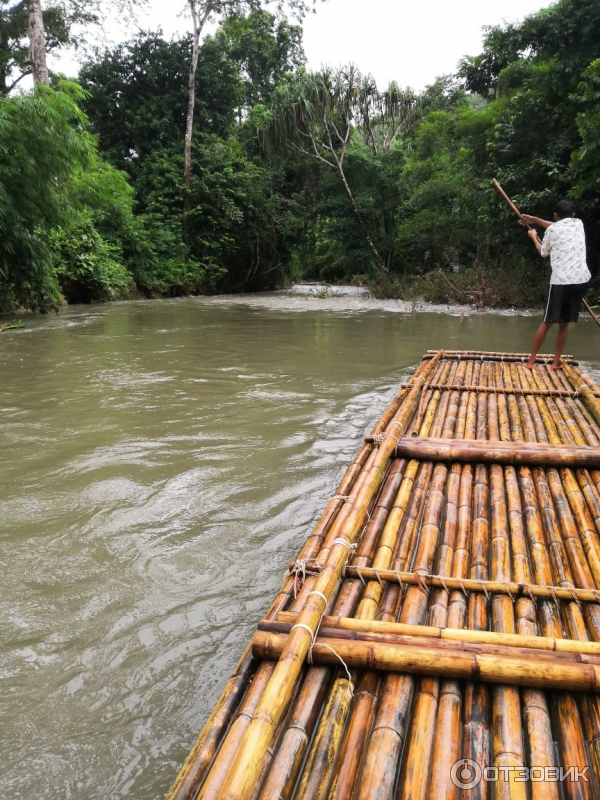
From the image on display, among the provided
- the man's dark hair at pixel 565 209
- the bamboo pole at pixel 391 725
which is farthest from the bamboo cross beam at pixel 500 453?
the man's dark hair at pixel 565 209

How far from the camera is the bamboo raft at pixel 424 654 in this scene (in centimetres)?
102

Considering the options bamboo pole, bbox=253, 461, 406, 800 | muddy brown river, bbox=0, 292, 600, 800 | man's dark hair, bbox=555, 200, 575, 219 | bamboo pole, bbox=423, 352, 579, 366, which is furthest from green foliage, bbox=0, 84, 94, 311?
bamboo pole, bbox=253, 461, 406, 800

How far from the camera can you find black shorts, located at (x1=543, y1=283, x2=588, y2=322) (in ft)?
14.0

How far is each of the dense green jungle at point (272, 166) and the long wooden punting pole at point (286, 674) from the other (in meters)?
8.07

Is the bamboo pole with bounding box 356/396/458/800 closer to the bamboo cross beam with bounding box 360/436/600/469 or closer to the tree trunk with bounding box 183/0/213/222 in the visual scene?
the bamboo cross beam with bounding box 360/436/600/469

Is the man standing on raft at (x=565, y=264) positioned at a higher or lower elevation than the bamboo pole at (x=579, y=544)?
higher

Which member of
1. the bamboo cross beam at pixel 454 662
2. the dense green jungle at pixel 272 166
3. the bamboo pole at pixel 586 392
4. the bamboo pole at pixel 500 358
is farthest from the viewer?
the dense green jungle at pixel 272 166

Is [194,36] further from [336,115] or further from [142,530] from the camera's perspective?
[142,530]

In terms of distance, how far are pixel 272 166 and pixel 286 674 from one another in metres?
17.8

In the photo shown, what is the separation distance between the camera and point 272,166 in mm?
17219

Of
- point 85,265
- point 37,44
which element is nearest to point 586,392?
point 85,265

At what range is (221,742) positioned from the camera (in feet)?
3.48

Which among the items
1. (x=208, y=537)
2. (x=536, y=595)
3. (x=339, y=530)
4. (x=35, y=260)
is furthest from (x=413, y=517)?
(x=35, y=260)

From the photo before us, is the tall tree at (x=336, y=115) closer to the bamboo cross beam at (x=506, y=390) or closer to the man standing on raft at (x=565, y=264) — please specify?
the man standing on raft at (x=565, y=264)
